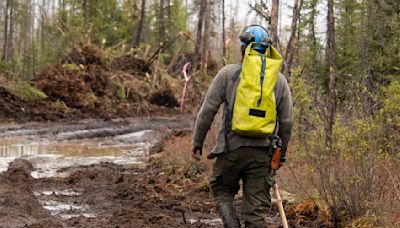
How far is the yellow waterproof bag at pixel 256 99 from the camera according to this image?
5684 millimetres

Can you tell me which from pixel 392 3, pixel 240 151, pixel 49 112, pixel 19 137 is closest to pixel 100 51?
pixel 49 112

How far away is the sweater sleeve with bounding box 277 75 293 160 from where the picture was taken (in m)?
5.96

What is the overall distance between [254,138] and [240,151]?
18cm

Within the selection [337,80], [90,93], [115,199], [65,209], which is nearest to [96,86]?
[90,93]

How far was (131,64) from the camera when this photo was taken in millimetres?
34312

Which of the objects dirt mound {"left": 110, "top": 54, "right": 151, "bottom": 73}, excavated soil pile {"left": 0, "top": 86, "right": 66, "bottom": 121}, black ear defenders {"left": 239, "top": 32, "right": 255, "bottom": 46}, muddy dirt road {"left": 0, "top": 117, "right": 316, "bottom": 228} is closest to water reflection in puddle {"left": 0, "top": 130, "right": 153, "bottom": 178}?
muddy dirt road {"left": 0, "top": 117, "right": 316, "bottom": 228}

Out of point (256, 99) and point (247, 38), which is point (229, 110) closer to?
point (256, 99)

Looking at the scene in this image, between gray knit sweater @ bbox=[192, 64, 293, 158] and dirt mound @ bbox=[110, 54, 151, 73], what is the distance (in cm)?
2797

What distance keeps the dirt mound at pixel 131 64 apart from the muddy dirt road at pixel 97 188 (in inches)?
573

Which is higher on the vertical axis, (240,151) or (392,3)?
(392,3)

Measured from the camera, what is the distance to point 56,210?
871 centimetres

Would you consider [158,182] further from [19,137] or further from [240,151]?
[19,137]

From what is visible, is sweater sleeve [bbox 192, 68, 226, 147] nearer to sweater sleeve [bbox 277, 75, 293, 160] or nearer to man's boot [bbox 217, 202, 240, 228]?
sweater sleeve [bbox 277, 75, 293, 160]

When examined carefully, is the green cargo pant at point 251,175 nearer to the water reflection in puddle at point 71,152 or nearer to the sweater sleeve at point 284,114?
the sweater sleeve at point 284,114
